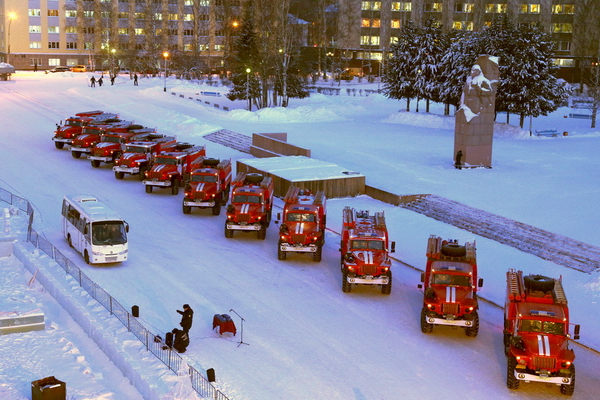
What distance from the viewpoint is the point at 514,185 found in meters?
43.1

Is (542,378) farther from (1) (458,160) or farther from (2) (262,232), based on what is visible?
(1) (458,160)

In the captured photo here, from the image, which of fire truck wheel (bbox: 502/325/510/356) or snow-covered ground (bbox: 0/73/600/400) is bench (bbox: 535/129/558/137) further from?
fire truck wheel (bbox: 502/325/510/356)

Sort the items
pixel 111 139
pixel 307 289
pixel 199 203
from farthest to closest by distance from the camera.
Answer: pixel 111 139 < pixel 199 203 < pixel 307 289

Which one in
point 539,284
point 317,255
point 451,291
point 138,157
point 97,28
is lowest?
point 317,255

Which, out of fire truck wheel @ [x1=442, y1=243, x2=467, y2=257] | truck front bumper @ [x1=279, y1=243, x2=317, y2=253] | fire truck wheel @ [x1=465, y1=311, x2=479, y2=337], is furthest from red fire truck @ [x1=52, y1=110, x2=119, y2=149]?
fire truck wheel @ [x1=465, y1=311, x2=479, y2=337]

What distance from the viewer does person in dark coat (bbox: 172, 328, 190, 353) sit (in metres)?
21.5

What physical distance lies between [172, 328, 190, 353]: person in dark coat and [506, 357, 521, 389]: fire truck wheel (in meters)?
8.51

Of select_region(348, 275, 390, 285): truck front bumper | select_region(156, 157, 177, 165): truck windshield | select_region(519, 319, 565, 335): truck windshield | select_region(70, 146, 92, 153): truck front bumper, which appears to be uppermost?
select_region(156, 157, 177, 165): truck windshield

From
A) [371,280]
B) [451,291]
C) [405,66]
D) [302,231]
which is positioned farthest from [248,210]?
[405,66]

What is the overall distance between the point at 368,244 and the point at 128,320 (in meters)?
8.70

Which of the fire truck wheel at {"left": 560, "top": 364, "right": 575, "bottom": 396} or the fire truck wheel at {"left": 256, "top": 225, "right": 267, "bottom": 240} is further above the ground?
the fire truck wheel at {"left": 256, "top": 225, "right": 267, "bottom": 240}

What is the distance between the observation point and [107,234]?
2831 centimetres

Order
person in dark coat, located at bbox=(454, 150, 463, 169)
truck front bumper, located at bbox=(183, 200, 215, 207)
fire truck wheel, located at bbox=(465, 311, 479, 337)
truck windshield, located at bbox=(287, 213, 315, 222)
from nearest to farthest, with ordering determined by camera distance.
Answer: fire truck wheel, located at bbox=(465, 311, 479, 337)
truck windshield, located at bbox=(287, 213, 315, 222)
truck front bumper, located at bbox=(183, 200, 215, 207)
person in dark coat, located at bbox=(454, 150, 463, 169)

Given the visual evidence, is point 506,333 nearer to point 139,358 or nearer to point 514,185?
point 139,358
